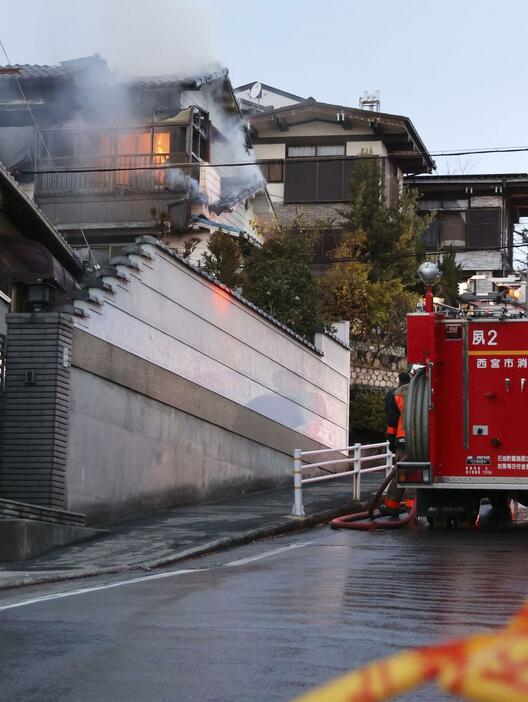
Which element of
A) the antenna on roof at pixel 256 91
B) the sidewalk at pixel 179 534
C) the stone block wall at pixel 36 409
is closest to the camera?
the sidewalk at pixel 179 534

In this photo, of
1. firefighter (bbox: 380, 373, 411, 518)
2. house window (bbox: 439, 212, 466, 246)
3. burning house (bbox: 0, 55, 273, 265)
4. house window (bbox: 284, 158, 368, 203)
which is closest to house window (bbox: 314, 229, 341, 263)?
house window (bbox: 284, 158, 368, 203)

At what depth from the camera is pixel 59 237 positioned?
19.1 m

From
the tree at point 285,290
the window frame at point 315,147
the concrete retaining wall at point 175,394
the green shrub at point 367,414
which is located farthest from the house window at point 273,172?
the concrete retaining wall at point 175,394

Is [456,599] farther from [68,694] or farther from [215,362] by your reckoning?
[215,362]

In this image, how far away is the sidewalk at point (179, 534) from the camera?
12.0 metres

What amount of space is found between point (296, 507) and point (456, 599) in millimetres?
8119

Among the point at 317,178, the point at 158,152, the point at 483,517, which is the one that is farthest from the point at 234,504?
the point at 317,178

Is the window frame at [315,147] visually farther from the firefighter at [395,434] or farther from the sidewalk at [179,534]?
the firefighter at [395,434]

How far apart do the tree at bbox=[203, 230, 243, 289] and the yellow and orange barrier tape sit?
2642cm

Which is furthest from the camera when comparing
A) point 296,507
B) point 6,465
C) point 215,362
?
point 215,362

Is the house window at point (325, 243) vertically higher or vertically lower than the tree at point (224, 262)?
higher

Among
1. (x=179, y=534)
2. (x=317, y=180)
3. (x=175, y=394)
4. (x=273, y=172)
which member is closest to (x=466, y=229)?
(x=317, y=180)

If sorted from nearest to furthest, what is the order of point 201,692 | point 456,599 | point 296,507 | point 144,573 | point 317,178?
1. point 201,692
2. point 456,599
3. point 144,573
4. point 296,507
5. point 317,178

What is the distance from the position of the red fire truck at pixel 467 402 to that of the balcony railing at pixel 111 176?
19.6 metres
